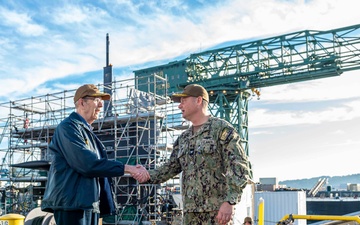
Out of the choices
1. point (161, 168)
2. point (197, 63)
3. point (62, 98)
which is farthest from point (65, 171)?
point (197, 63)

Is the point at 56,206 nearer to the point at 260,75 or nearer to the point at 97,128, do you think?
the point at 97,128

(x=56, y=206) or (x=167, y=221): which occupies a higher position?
(x=56, y=206)

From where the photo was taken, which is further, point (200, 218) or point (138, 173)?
point (138, 173)

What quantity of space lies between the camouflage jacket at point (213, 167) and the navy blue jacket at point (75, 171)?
0.67 meters

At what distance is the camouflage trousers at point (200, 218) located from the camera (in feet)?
12.8

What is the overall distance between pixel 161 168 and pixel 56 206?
3.89 ft

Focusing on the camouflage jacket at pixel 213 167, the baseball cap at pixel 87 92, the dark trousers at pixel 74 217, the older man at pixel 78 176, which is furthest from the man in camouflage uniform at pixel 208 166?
the dark trousers at pixel 74 217

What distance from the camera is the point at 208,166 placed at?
4016mm

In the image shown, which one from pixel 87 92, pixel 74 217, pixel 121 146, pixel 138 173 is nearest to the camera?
pixel 74 217

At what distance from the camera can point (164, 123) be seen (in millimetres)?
25906

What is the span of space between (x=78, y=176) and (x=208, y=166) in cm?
114

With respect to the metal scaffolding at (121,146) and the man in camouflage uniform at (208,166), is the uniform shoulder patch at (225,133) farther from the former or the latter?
the metal scaffolding at (121,146)

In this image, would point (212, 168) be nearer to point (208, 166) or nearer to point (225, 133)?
point (208, 166)

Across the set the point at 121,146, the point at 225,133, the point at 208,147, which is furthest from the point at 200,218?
the point at 121,146
